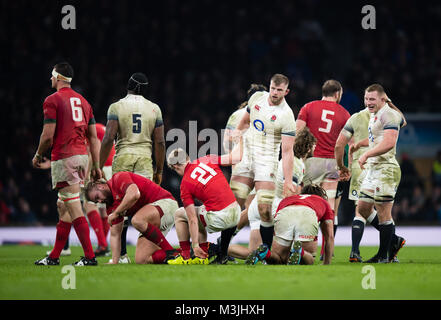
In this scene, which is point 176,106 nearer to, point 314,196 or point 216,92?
point 216,92

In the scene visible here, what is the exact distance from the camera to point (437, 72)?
1856 centimetres

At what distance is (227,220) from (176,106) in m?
10.3

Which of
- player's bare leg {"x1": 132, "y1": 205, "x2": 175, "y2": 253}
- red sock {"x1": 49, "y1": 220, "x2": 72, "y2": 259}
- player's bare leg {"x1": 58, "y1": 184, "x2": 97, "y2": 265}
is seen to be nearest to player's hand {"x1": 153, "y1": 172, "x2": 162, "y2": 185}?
player's bare leg {"x1": 132, "y1": 205, "x2": 175, "y2": 253}

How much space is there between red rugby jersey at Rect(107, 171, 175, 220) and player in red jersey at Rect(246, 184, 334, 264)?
1.45 meters

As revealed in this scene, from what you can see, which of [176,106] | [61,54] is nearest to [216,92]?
[176,106]

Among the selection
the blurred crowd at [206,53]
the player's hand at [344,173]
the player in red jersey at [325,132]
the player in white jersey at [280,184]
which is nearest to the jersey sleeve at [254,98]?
the player in white jersey at [280,184]

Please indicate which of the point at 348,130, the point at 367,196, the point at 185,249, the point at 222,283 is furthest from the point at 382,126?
the point at 222,283

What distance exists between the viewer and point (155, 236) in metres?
8.16

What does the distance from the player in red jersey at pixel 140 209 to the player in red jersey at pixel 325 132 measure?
2.11 metres

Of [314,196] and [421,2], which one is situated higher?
[421,2]

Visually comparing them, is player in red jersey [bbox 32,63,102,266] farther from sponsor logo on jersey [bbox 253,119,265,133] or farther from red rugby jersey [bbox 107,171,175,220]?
sponsor logo on jersey [bbox 253,119,265,133]

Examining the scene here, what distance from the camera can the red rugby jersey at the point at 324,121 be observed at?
939 centimetres

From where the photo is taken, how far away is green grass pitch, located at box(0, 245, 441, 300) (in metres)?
5.21

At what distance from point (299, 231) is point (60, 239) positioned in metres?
2.62
